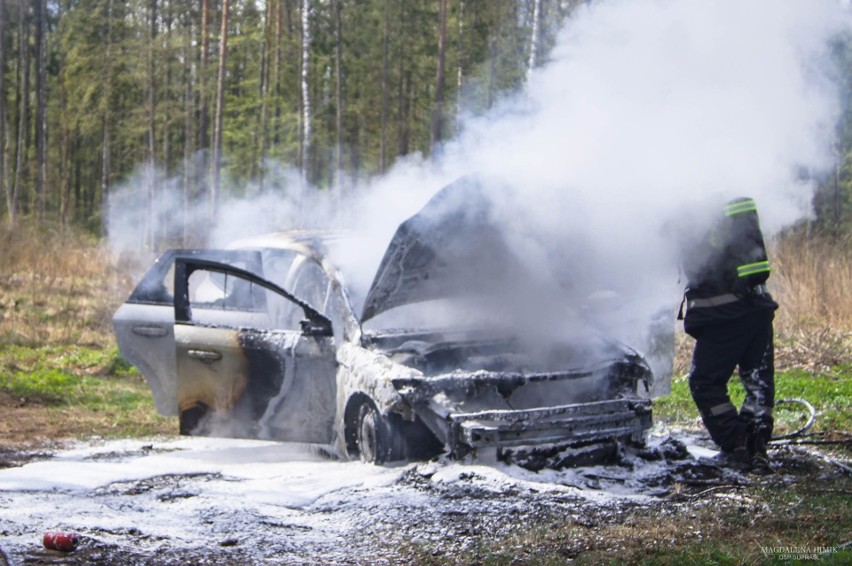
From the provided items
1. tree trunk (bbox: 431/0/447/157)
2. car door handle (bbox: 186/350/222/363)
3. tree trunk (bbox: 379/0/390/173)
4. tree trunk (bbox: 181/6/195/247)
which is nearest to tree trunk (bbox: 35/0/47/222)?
tree trunk (bbox: 181/6/195/247)

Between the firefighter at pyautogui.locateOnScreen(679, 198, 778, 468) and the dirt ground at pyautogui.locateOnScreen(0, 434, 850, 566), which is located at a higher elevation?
the firefighter at pyautogui.locateOnScreen(679, 198, 778, 468)

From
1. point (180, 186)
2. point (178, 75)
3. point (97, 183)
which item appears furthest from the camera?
point (97, 183)

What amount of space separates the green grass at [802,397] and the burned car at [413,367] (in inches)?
69.0

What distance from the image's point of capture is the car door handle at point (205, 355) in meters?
6.73

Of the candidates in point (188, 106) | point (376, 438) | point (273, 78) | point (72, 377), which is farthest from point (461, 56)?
point (376, 438)

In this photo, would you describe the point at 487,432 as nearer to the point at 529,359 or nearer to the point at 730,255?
the point at 529,359

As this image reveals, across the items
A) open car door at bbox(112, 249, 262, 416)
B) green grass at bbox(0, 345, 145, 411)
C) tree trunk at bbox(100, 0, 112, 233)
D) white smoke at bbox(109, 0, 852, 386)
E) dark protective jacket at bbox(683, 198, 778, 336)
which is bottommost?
green grass at bbox(0, 345, 145, 411)

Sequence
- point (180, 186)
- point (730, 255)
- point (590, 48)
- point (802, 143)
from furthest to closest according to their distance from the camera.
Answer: point (180, 186)
point (590, 48)
point (802, 143)
point (730, 255)

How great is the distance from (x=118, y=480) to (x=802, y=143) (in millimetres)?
5095

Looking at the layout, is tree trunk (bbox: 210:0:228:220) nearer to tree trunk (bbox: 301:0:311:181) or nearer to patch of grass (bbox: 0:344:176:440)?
tree trunk (bbox: 301:0:311:181)

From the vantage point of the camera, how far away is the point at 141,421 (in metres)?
8.71

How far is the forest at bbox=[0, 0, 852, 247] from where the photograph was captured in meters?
30.9

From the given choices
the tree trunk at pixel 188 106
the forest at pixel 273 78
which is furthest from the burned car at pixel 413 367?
the tree trunk at pixel 188 106

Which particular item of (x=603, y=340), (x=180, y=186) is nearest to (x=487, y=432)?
(x=603, y=340)
